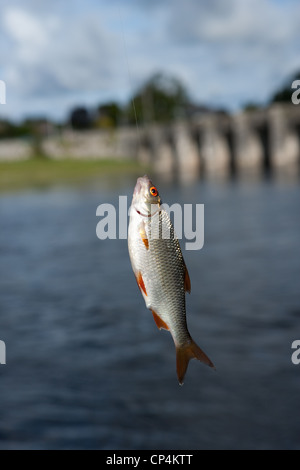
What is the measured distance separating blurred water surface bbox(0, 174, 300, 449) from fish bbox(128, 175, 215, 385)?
20.2 feet

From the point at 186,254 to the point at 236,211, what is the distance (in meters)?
14.7

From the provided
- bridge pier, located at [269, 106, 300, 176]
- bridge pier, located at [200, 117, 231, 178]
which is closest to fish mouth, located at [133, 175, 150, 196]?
bridge pier, located at [269, 106, 300, 176]

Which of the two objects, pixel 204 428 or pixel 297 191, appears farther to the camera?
pixel 297 191

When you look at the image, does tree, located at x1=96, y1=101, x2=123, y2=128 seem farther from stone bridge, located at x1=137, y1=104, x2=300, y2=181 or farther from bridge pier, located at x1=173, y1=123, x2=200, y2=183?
bridge pier, located at x1=173, y1=123, x2=200, y2=183

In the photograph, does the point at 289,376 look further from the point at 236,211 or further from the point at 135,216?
the point at 236,211

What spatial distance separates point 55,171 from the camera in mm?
96625

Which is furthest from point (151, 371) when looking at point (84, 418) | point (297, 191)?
point (297, 191)

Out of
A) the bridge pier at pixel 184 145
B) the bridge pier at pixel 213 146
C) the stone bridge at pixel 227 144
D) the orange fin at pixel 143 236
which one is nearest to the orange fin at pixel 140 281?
the orange fin at pixel 143 236

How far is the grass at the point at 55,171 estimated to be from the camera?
8609 centimetres

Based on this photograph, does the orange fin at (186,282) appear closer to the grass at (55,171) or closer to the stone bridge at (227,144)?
the grass at (55,171)

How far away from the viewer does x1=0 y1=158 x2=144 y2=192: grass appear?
86094mm

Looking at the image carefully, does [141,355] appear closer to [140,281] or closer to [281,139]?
[140,281]

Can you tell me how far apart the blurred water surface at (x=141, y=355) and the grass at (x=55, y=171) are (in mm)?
55036

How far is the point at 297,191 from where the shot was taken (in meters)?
50.9
